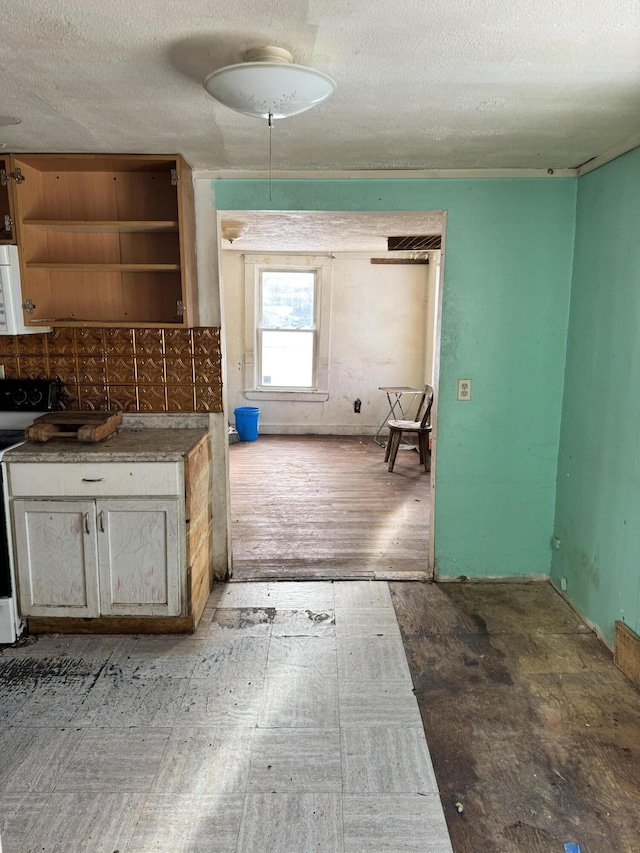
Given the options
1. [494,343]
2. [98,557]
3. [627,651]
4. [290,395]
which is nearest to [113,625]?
[98,557]

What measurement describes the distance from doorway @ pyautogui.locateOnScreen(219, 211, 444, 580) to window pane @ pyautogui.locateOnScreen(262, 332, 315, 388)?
15 centimetres

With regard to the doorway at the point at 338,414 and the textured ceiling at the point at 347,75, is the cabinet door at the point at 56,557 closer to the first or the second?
the doorway at the point at 338,414

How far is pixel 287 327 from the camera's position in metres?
7.02

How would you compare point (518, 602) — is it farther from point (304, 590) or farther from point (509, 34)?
point (509, 34)

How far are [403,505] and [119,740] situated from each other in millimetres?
2964

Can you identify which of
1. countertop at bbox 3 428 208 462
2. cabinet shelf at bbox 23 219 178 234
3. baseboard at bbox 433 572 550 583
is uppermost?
cabinet shelf at bbox 23 219 178 234

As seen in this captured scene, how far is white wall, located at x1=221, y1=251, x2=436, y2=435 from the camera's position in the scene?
22.6 ft

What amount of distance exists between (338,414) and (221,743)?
542 centimetres

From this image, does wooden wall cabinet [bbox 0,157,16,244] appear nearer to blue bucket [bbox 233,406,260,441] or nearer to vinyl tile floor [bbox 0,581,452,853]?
vinyl tile floor [bbox 0,581,452,853]

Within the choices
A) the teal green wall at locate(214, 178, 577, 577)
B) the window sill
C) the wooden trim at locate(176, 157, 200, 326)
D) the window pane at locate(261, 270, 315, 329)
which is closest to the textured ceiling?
the wooden trim at locate(176, 157, 200, 326)

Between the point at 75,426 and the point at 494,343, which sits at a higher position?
the point at 494,343

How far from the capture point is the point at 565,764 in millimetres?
1894

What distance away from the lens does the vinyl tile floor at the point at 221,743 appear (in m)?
1.63

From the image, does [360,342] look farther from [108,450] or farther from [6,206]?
[108,450]
